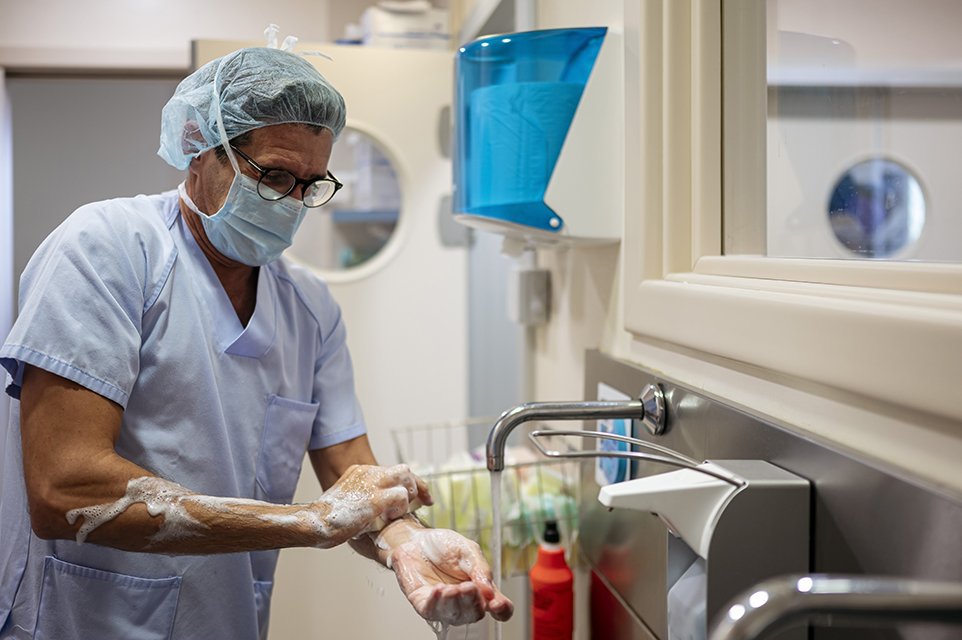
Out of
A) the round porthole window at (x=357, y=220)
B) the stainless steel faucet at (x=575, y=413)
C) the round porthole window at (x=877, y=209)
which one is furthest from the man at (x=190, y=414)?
the round porthole window at (x=357, y=220)

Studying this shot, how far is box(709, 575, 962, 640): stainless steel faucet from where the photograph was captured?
42cm

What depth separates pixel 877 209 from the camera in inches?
34.2

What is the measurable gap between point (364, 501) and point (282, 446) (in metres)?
0.23

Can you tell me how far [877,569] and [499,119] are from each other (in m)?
0.78

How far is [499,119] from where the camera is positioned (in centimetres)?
120

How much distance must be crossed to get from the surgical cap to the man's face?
0.01m

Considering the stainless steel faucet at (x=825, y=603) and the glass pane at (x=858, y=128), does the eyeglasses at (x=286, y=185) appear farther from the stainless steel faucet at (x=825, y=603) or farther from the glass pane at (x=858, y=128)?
the stainless steel faucet at (x=825, y=603)

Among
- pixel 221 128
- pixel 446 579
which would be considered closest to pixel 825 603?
pixel 446 579

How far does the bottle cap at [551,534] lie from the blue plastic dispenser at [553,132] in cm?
43

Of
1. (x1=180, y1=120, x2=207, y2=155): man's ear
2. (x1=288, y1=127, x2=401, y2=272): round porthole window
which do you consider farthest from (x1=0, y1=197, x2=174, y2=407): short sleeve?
(x1=288, y1=127, x2=401, y2=272): round porthole window

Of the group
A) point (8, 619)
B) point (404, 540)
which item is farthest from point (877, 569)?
point (8, 619)

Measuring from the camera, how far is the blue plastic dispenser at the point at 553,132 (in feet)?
3.89

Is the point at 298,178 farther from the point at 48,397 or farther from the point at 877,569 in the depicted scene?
the point at 877,569

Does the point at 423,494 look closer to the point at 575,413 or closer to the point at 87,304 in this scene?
the point at 575,413
